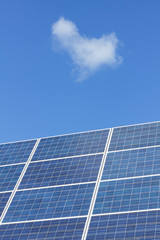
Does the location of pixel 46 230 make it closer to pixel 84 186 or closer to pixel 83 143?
pixel 84 186

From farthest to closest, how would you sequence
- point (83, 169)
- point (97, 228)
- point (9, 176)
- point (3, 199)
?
point (9, 176)
point (83, 169)
point (3, 199)
point (97, 228)

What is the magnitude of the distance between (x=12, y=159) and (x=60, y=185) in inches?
375

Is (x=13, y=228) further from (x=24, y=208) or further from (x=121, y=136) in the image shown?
(x=121, y=136)

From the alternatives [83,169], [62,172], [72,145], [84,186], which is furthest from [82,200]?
[72,145]

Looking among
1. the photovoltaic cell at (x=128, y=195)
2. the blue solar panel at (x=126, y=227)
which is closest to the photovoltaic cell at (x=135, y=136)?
the photovoltaic cell at (x=128, y=195)

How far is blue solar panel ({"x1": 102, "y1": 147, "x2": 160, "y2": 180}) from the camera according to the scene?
42.1 m

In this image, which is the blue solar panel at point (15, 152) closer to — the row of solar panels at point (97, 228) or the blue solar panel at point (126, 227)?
the row of solar panels at point (97, 228)

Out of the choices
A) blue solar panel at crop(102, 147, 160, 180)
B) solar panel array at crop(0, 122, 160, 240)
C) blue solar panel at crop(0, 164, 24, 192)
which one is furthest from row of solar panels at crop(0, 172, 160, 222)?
blue solar panel at crop(0, 164, 24, 192)

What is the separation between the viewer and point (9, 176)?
47.6 m

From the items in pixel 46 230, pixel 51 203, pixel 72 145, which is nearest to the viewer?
pixel 46 230

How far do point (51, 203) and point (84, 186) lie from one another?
11.6 ft

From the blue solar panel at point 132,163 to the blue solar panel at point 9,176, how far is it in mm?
9644

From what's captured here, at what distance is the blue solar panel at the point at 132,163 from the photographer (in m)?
42.1

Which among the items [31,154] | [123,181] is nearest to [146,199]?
[123,181]
